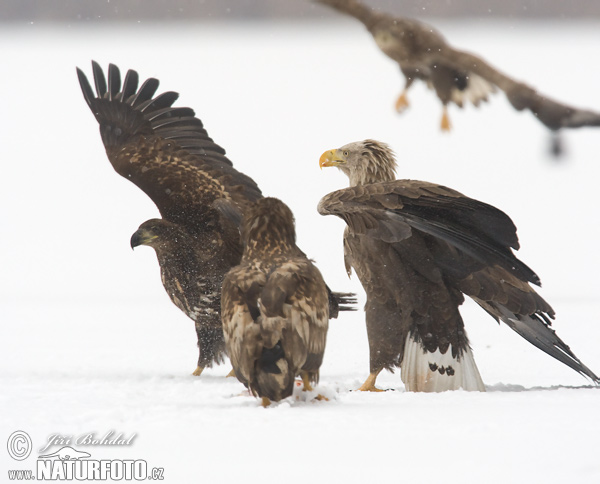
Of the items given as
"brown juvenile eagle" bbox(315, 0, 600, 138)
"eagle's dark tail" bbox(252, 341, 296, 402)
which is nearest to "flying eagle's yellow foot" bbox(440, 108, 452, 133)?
"brown juvenile eagle" bbox(315, 0, 600, 138)

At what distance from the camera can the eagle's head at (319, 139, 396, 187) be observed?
16.8 feet

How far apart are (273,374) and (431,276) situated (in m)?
1.18

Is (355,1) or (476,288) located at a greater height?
(355,1)

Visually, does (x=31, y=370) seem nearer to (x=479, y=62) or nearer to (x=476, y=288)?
(x=476, y=288)

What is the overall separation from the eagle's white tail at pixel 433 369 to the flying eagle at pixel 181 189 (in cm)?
51

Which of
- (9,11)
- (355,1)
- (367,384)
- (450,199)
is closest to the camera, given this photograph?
(450,199)

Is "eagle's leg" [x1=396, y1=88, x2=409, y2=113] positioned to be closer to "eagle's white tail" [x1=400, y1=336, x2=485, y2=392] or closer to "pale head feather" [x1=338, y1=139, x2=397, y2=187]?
"pale head feather" [x1=338, y1=139, x2=397, y2=187]

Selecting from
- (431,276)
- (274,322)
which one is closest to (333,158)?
(431,276)

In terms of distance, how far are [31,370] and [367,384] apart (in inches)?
77.4

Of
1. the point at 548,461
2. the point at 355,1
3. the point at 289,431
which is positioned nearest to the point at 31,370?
the point at 289,431

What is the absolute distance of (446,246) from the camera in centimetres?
443

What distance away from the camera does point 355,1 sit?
8.48m

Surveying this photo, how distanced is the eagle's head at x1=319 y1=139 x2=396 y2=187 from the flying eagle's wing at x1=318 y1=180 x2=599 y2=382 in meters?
0.71

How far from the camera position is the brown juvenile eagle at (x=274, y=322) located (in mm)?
3607
